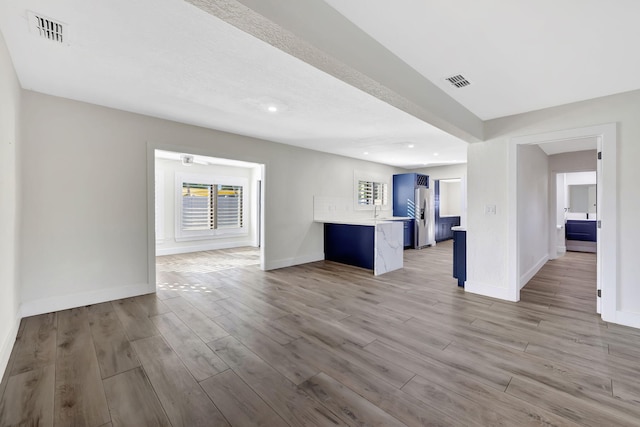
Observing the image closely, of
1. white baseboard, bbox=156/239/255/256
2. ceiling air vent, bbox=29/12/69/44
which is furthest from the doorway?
ceiling air vent, bbox=29/12/69/44

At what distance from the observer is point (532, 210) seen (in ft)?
14.9

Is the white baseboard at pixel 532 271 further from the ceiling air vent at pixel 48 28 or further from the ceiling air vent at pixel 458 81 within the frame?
the ceiling air vent at pixel 48 28

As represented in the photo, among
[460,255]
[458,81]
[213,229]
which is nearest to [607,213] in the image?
[460,255]

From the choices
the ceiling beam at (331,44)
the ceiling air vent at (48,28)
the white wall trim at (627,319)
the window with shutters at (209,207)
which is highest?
the ceiling air vent at (48,28)

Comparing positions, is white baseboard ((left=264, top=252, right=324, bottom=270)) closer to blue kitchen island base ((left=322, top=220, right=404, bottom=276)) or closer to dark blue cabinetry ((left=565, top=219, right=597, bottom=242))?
blue kitchen island base ((left=322, top=220, right=404, bottom=276))

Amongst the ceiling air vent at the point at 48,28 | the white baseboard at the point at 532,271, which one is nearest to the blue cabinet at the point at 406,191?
the white baseboard at the point at 532,271

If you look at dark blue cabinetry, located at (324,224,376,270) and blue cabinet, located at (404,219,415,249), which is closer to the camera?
dark blue cabinetry, located at (324,224,376,270)

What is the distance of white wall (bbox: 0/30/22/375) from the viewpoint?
201 centimetres

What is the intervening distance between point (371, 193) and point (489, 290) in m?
4.21

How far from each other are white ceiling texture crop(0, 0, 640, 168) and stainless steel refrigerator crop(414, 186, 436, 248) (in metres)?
4.21

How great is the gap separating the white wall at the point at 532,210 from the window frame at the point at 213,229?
6.74 meters

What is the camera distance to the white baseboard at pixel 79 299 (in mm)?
2931

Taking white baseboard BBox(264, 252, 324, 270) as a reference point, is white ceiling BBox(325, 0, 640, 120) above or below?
above

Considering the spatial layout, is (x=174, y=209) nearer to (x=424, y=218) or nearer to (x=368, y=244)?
(x=368, y=244)
